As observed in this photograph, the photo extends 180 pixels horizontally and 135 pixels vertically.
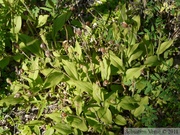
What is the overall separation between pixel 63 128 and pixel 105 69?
0.64m

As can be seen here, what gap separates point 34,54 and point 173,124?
154cm

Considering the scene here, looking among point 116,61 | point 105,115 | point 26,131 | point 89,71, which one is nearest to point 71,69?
point 89,71

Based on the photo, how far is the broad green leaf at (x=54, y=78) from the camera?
3.31 metres

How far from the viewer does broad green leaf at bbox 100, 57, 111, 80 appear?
3252 mm

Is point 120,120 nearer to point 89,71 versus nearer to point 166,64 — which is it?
point 89,71

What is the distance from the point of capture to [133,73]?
332 centimetres

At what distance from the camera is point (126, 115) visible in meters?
3.42

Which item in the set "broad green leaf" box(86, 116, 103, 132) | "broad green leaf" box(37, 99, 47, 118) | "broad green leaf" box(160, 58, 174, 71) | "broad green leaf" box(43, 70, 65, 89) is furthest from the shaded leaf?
→ "broad green leaf" box(160, 58, 174, 71)

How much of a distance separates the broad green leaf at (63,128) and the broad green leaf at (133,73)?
0.67 meters

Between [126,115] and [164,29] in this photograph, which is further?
[164,29]

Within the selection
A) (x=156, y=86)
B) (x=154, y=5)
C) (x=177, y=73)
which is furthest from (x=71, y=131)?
(x=154, y=5)

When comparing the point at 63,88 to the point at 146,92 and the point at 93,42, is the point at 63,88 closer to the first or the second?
the point at 93,42

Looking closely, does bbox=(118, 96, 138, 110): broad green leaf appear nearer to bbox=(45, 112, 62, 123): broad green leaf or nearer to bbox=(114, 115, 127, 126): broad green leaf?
bbox=(114, 115, 127, 126): broad green leaf

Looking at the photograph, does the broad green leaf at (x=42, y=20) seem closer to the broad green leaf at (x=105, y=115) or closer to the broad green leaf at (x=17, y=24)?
the broad green leaf at (x=17, y=24)
